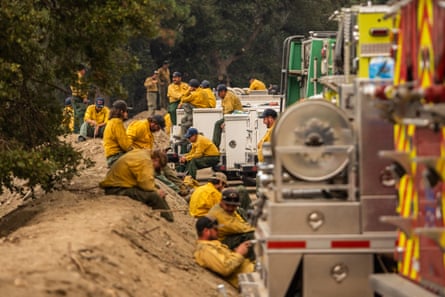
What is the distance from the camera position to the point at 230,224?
1806 centimetres

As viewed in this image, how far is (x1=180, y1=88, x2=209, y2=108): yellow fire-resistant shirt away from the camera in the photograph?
35.8m

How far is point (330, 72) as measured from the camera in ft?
55.9

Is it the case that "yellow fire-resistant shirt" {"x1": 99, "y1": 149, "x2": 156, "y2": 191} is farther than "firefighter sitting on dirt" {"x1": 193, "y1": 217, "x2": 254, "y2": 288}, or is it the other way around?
"yellow fire-resistant shirt" {"x1": 99, "y1": 149, "x2": 156, "y2": 191}

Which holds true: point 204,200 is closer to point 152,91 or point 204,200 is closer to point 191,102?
point 191,102

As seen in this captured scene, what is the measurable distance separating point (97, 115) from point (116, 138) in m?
11.8

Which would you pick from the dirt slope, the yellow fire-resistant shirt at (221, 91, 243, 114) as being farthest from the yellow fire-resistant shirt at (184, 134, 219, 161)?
the dirt slope

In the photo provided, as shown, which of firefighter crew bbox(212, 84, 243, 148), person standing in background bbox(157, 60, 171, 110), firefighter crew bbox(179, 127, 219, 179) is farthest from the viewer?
person standing in background bbox(157, 60, 171, 110)

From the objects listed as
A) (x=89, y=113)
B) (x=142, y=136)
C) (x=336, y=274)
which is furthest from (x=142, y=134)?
(x=336, y=274)

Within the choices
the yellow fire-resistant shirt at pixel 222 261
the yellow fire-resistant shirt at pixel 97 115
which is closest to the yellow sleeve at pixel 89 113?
the yellow fire-resistant shirt at pixel 97 115

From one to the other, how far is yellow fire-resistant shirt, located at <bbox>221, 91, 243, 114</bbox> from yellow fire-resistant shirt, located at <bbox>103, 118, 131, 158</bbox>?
1115cm

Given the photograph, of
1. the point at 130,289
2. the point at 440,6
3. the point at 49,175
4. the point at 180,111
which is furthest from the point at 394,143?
the point at 180,111

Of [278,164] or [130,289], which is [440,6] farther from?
[130,289]

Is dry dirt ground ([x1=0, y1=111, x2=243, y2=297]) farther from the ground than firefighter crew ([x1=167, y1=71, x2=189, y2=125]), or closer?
farther from the ground

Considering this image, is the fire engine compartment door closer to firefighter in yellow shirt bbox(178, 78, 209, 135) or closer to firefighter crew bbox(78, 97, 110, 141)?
firefighter crew bbox(78, 97, 110, 141)
